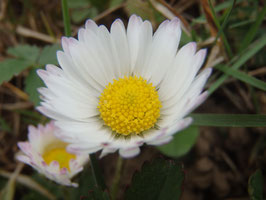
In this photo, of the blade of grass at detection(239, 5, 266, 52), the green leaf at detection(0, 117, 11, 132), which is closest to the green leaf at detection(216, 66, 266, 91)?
the blade of grass at detection(239, 5, 266, 52)

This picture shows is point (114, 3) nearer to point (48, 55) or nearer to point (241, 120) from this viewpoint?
point (48, 55)

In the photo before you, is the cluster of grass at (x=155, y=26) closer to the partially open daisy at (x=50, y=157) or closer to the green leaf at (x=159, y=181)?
the green leaf at (x=159, y=181)

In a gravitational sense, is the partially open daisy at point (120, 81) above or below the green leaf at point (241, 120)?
above

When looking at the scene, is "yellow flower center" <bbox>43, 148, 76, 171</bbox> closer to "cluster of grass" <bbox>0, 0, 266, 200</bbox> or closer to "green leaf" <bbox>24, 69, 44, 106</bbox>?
"cluster of grass" <bbox>0, 0, 266, 200</bbox>

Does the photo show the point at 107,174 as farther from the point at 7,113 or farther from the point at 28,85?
the point at 7,113

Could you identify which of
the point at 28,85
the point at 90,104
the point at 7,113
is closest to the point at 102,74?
the point at 90,104

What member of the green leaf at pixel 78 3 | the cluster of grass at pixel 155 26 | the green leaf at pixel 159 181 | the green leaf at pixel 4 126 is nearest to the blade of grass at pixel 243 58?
the cluster of grass at pixel 155 26

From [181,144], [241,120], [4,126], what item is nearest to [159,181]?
[241,120]
